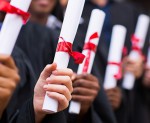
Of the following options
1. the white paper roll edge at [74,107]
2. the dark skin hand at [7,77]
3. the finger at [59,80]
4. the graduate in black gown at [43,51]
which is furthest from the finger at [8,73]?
the graduate in black gown at [43,51]

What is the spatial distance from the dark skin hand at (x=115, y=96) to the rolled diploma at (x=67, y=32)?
83 cm

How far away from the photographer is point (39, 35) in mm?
1987

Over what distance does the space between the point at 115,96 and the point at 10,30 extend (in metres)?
0.98

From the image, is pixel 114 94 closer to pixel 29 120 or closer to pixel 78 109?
pixel 78 109

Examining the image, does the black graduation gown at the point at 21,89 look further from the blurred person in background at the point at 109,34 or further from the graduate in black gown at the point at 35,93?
the blurred person in background at the point at 109,34

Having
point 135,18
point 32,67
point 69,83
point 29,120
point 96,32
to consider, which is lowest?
point 29,120

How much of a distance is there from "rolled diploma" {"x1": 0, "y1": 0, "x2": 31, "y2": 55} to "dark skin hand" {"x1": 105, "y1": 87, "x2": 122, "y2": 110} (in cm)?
86

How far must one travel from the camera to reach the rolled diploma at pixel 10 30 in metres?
1.24

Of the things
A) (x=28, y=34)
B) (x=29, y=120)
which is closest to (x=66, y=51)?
(x=29, y=120)

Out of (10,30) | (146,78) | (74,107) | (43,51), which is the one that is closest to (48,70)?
(10,30)

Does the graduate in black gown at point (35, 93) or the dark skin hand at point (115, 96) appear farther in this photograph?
the dark skin hand at point (115, 96)

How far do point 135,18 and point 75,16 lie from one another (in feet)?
5.29

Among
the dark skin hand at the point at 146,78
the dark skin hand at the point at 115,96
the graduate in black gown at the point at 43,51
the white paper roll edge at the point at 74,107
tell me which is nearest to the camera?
the white paper roll edge at the point at 74,107

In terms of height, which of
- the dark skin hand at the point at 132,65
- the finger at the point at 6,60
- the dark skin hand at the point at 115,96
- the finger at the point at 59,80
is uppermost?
the dark skin hand at the point at 132,65
